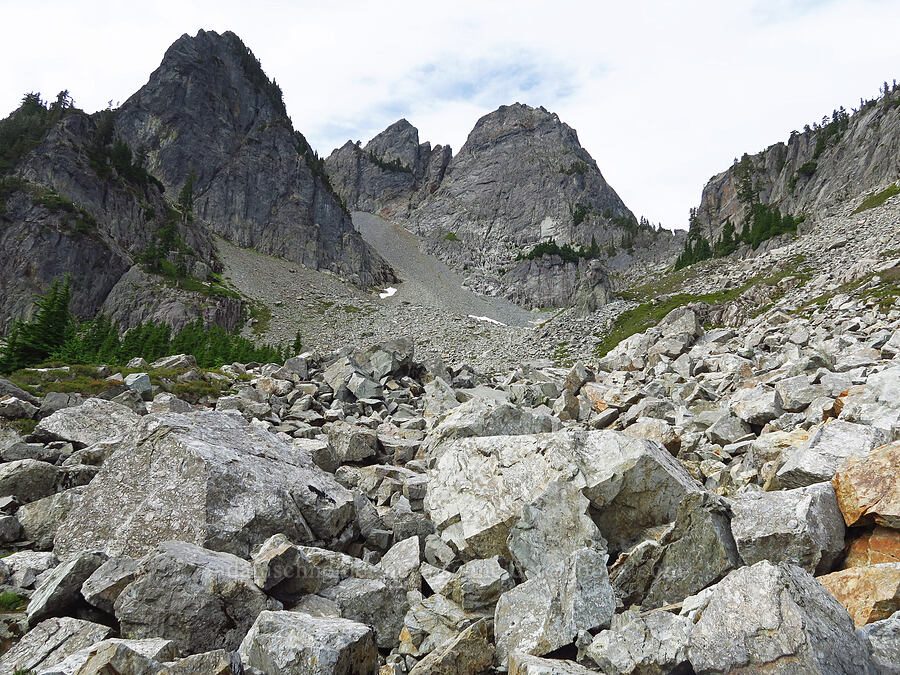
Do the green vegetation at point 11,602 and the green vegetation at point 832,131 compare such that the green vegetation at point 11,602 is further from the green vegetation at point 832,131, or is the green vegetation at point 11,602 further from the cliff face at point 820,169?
the green vegetation at point 832,131

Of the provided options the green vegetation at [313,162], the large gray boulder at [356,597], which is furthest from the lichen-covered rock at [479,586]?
the green vegetation at [313,162]

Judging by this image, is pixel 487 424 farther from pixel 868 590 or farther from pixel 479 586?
pixel 868 590

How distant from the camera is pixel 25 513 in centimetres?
977

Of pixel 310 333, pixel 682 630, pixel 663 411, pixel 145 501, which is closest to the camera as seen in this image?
pixel 682 630

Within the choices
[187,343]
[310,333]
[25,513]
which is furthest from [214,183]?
[25,513]

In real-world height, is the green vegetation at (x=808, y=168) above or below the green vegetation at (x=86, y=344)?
above

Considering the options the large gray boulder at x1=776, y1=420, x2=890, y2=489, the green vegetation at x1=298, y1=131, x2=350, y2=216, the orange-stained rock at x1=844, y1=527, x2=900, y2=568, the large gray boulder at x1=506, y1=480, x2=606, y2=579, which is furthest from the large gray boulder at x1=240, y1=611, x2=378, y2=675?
the green vegetation at x1=298, y1=131, x2=350, y2=216

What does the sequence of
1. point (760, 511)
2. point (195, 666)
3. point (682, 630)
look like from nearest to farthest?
point (195, 666)
point (682, 630)
point (760, 511)

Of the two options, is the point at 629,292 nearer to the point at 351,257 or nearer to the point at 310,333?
the point at 310,333

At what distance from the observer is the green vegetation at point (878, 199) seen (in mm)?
79600

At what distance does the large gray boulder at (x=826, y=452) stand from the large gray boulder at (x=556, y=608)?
180 inches

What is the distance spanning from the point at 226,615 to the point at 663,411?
16.1 meters

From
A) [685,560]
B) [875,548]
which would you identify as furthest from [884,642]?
[685,560]

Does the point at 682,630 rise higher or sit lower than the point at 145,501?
lower
